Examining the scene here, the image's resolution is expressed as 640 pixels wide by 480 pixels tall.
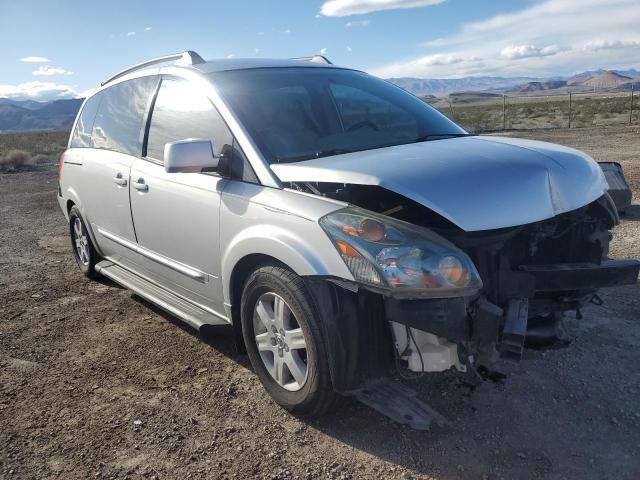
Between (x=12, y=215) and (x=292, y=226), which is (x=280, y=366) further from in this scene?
(x=12, y=215)

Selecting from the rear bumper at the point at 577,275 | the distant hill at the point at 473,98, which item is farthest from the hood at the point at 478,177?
the distant hill at the point at 473,98

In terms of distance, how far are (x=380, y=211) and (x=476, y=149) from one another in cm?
66

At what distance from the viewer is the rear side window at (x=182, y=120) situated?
3402 mm

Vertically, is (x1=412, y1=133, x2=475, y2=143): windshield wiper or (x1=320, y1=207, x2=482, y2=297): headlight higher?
(x1=412, y1=133, x2=475, y2=143): windshield wiper

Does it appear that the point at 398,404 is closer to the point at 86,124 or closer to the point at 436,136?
the point at 436,136

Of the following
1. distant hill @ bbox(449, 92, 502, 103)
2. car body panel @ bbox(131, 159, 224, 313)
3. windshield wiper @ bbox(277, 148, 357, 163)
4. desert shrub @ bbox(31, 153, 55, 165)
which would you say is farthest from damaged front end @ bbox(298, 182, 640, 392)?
distant hill @ bbox(449, 92, 502, 103)

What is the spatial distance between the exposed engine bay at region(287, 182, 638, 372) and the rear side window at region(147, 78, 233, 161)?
732mm

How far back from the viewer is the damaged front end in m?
2.43

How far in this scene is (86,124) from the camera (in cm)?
545

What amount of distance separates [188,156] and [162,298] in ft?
4.27

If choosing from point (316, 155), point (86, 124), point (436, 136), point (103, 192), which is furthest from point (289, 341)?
point (86, 124)

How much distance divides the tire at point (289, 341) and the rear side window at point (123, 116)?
5.81 feet

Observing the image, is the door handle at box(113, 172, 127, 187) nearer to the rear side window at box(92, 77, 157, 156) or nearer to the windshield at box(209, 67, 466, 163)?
the rear side window at box(92, 77, 157, 156)

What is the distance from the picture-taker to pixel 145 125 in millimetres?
4137
